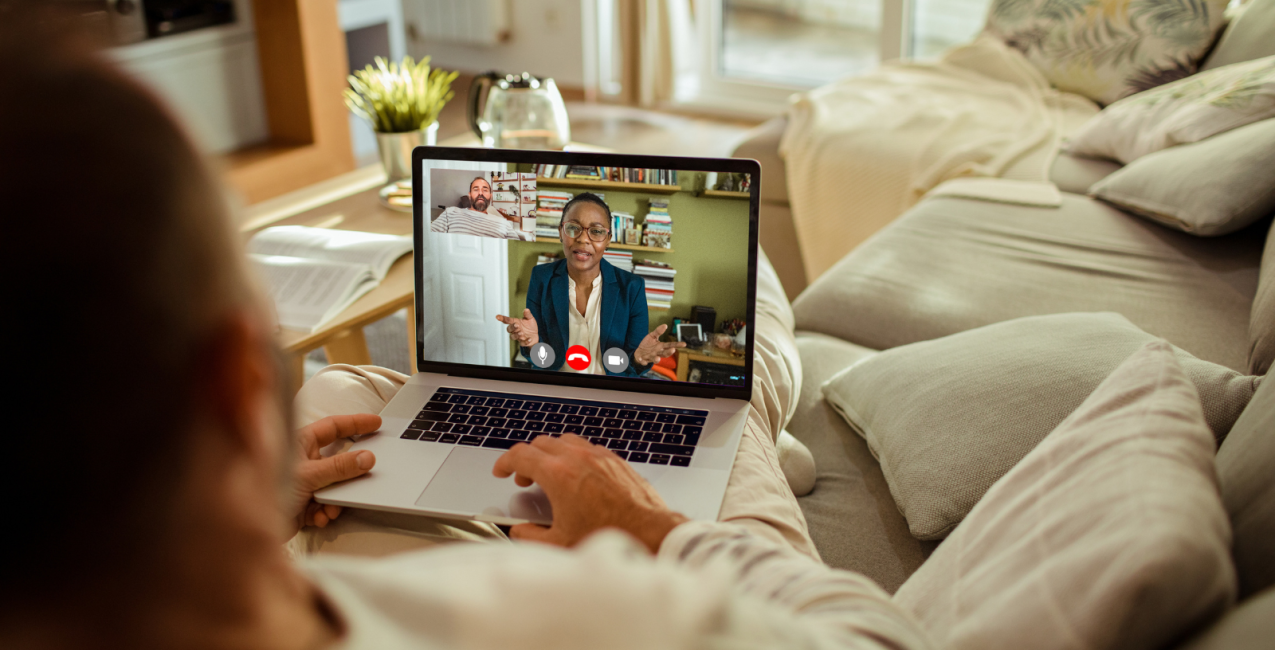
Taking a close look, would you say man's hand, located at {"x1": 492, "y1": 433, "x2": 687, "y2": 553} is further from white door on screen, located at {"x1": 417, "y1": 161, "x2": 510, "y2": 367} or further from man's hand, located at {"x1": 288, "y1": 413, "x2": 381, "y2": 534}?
white door on screen, located at {"x1": 417, "y1": 161, "x2": 510, "y2": 367}

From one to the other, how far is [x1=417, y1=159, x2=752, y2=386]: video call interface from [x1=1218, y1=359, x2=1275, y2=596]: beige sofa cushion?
1.57 ft

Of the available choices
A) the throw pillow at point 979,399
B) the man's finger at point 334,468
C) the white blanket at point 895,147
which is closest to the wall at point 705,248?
the throw pillow at point 979,399

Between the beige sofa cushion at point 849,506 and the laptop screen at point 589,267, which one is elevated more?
the laptop screen at point 589,267

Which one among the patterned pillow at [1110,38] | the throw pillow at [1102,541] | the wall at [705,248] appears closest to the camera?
the throw pillow at [1102,541]

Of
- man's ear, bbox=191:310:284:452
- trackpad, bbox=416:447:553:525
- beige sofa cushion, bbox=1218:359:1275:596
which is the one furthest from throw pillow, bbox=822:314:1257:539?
man's ear, bbox=191:310:284:452

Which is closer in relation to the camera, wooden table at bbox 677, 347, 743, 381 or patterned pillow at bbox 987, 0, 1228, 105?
wooden table at bbox 677, 347, 743, 381

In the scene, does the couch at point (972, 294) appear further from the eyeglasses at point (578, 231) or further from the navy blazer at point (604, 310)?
the eyeglasses at point (578, 231)

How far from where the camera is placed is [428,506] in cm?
89

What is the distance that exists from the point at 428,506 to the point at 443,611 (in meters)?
0.45

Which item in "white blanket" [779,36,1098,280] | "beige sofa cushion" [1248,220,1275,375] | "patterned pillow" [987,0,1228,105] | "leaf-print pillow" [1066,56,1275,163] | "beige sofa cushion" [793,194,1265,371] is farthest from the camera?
"patterned pillow" [987,0,1228,105]

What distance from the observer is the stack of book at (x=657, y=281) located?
3.47ft

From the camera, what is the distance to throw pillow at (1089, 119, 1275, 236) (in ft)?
5.04

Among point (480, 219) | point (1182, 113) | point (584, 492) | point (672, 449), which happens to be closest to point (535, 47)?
point (1182, 113)

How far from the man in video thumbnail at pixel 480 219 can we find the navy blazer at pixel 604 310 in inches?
2.2
